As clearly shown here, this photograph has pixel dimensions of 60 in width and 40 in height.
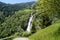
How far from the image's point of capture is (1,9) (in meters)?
85.6

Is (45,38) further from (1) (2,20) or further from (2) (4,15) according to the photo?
(2) (4,15)

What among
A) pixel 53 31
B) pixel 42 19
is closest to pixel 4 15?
pixel 42 19

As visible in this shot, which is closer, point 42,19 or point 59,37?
point 59,37

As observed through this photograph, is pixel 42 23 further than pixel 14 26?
No

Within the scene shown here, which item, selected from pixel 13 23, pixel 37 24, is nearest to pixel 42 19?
pixel 37 24

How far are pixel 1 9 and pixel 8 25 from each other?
2438 centimetres

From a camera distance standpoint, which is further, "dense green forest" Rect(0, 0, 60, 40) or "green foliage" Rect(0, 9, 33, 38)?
"green foliage" Rect(0, 9, 33, 38)

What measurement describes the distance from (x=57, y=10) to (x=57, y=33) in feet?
19.6

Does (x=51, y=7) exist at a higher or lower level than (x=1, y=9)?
lower

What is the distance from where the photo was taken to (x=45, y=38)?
16.3 feet

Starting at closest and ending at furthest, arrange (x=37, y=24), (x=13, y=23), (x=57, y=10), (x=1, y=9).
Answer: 1. (x=57, y=10)
2. (x=37, y=24)
3. (x=13, y=23)
4. (x=1, y=9)

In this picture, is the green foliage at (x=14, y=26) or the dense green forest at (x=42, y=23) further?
the green foliage at (x=14, y=26)

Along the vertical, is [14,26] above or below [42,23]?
below

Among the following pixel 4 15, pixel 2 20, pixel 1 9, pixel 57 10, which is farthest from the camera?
pixel 1 9
